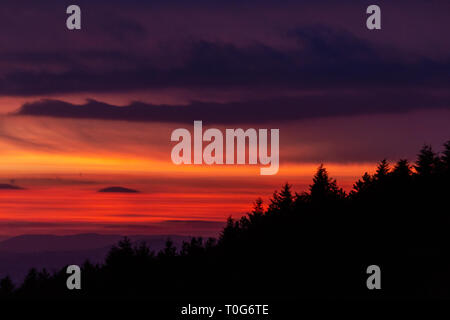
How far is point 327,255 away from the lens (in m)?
81.4

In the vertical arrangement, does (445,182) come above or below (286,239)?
above

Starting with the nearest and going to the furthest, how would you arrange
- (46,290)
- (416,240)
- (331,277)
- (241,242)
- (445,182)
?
→ (416,240) → (331,277) → (445,182) → (241,242) → (46,290)

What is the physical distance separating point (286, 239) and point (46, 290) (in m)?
60.4

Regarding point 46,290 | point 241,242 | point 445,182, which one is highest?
point 445,182

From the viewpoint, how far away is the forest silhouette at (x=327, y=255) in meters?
61.7

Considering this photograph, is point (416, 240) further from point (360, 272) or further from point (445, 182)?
point (445, 182)

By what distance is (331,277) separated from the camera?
7200 centimetres

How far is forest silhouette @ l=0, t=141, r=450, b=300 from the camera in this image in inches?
2427
